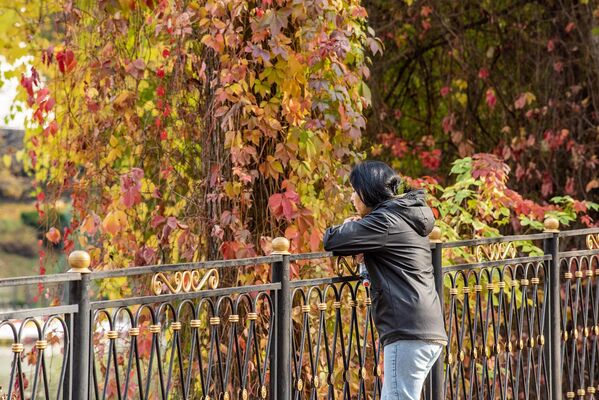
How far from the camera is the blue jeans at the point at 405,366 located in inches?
169

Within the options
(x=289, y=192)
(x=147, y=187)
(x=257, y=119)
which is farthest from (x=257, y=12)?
(x=147, y=187)

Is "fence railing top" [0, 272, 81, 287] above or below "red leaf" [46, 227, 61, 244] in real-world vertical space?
below

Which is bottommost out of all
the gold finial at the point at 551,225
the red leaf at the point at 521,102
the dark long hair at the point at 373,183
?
the gold finial at the point at 551,225

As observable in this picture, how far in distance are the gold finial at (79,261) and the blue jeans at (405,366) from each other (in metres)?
1.53

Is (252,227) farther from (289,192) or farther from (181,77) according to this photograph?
(181,77)

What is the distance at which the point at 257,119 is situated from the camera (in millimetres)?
5621

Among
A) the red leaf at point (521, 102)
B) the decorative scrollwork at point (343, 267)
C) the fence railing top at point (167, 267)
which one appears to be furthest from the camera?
the red leaf at point (521, 102)

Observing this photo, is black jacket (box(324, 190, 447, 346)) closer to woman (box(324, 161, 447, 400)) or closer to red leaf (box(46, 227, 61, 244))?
woman (box(324, 161, 447, 400))

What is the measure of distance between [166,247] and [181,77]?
1112mm

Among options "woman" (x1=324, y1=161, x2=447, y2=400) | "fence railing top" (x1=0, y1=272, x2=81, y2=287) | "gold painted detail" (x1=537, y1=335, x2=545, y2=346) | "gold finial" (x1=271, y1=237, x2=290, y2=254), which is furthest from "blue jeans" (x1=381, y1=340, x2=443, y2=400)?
"gold painted detail" (x1=537, y1=335, x2=545, y2=346)

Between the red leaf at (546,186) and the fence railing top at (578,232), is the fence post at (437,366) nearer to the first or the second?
the fence railing top at (578,232)

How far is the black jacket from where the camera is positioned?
13.9 feet

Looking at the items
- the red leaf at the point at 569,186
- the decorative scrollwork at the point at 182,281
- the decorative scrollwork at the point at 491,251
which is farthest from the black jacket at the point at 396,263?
the red leaf at the point at 569,186

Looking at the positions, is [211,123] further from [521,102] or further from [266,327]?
[521,102]
